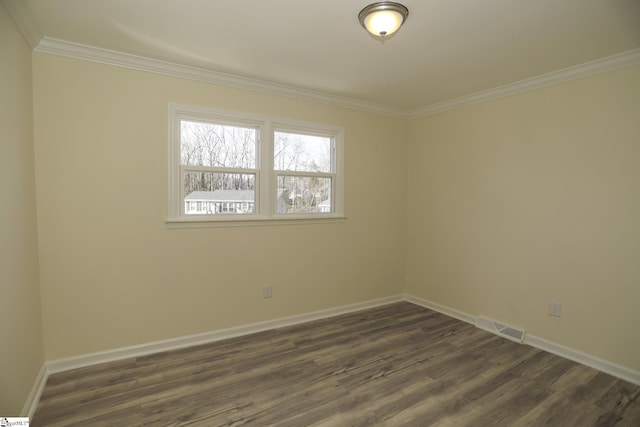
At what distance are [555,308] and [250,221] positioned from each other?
3051 millimetres

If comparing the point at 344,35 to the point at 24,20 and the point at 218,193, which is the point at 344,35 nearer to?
the point at 218,193

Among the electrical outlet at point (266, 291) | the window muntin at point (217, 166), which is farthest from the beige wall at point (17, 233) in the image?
the electrical outlet at point (266, 291)

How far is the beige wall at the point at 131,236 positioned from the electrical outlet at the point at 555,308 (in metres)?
2.36

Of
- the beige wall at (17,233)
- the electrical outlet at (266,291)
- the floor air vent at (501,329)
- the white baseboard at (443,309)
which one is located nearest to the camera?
the beige wall at (17,233)

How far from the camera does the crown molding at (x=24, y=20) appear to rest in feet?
6.24

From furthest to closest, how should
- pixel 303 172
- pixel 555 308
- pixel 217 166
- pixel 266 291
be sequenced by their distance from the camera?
pixel 303 172, pixel 266 291, pixel 217 166, pixel 555 308

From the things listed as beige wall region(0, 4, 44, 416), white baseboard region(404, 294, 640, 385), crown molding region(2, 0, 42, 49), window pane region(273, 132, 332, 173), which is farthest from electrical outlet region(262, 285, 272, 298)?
crown molding region(2, 0, 42, 49)

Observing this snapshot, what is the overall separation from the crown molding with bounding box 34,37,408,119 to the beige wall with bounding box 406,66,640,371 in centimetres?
144

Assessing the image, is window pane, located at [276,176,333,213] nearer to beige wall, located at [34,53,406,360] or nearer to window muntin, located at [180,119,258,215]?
beige wall, located at [34,53,406,360]

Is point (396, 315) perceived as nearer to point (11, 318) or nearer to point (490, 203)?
point (490, 203)

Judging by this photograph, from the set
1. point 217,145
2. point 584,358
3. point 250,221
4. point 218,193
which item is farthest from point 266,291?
point 584,358

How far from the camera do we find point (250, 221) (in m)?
3.32

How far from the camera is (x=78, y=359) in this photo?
103 inches

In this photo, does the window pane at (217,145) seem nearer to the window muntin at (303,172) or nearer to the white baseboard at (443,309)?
the window muntin at (303,172)
